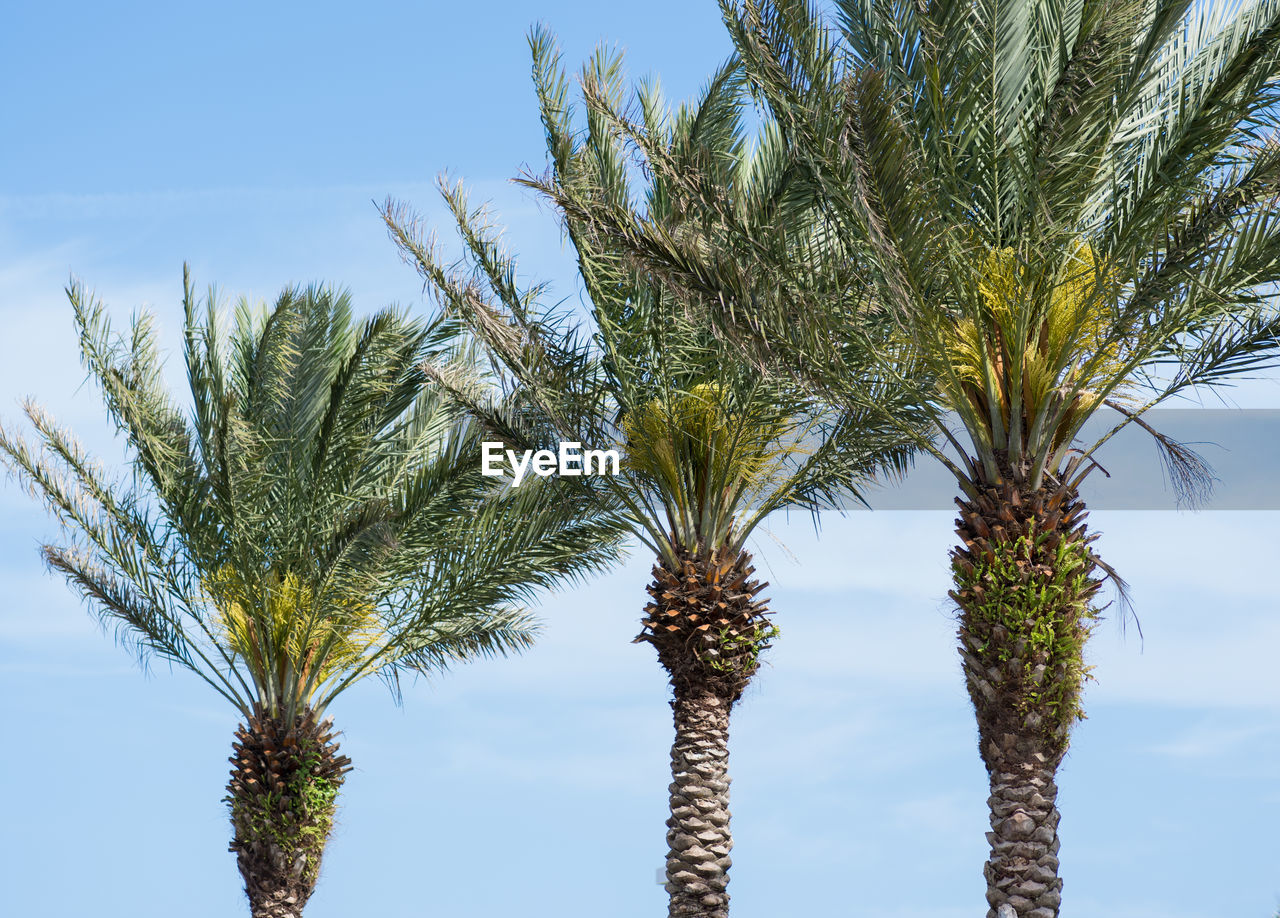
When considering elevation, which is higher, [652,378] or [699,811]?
[652,378]

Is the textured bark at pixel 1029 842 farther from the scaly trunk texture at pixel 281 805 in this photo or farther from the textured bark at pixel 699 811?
the scaly trunk texture at pixel 281 805

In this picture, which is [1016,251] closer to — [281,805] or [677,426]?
[677,426]

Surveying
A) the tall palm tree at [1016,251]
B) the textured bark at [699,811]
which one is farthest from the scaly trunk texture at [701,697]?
the tall palm tree at [1016,251]

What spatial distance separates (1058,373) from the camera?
8.29m

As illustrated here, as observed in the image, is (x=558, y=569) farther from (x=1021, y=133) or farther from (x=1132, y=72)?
(x=1132, y=72)

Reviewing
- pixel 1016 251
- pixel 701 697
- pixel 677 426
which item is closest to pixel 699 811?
pixel 701 697

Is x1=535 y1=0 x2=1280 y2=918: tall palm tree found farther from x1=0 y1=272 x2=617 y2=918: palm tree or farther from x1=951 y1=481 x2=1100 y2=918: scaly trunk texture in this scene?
x1=0 y1=272 x2=617 y2=918: palm tree

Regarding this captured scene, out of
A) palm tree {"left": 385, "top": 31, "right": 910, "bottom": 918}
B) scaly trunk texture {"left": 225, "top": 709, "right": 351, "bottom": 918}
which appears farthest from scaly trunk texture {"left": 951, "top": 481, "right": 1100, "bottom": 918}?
scaly trunk texture {"left": 225, "top": 709, "right": 351, "bottom": 918}

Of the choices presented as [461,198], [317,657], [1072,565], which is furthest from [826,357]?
[317,657]

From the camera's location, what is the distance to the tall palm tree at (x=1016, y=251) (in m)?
7.39

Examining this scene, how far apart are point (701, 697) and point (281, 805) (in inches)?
167

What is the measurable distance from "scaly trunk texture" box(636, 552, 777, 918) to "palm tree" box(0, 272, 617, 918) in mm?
1388

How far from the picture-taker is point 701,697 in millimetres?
10836

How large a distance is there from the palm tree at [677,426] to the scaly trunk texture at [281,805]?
3551 mm
